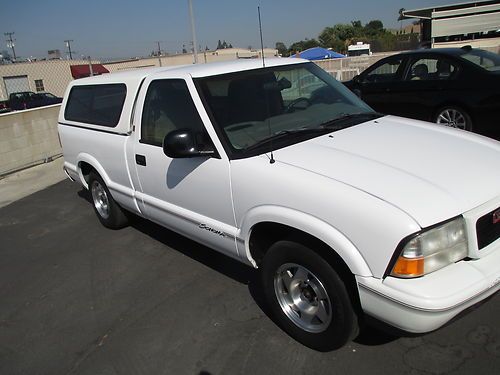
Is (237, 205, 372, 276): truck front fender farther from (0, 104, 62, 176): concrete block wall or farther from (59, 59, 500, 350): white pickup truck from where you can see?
(0, 104, 62, 176): concrete block wall

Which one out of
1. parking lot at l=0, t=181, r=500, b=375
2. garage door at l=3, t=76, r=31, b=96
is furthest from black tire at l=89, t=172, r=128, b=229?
garage door at l=3, t=76, r=31, b=96

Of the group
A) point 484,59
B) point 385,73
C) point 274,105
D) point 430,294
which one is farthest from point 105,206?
point 484,59

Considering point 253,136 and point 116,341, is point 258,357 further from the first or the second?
point 253,136

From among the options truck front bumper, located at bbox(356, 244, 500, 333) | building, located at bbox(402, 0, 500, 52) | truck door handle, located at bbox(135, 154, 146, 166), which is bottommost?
truck front bumper, located at bbox(356, 244, 500, 333)

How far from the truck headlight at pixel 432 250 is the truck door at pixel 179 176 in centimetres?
126

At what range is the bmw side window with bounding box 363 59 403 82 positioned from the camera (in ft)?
25.3

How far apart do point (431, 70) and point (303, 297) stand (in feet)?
18.9

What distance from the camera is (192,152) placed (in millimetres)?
3061

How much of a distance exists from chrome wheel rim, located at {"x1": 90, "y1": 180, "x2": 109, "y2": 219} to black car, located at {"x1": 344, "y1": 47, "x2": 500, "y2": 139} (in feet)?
12.5

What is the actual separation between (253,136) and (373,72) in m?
5.67

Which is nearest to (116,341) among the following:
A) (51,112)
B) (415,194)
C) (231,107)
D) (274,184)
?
(274,184)

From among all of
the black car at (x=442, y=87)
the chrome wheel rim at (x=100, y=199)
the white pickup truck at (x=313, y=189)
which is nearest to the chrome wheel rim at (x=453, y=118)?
the black car at (x=442, y=87)

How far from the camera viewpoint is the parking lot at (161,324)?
2.71m

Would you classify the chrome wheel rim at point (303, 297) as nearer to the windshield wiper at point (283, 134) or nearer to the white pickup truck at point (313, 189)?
the white pickup truck at point (313, 189)
